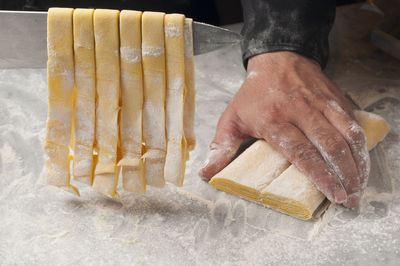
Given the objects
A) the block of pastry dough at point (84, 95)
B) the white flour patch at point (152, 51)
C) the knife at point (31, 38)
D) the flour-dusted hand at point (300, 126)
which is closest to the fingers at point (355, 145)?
the flour-dusted hand at point (300, 126)

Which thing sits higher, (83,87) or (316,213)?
(83,87)

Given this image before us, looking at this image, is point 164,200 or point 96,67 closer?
point 96,67

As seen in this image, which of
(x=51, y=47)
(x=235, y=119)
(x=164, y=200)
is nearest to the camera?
(x=51, y=47)

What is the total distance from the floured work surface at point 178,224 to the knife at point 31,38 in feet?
1.30

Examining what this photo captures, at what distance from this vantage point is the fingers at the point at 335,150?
54.8 inches

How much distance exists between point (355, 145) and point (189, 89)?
1.70 ft

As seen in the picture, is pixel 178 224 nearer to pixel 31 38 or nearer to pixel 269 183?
pixel 269 183

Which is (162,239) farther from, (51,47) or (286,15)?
(286,15)

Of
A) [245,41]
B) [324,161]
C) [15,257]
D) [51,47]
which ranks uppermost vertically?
[51,47]

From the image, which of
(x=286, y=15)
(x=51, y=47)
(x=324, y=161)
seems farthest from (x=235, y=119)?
(x=51, y=47)

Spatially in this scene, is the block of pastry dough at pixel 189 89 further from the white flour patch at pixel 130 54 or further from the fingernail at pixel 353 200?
the fingernail at pixel 353 200

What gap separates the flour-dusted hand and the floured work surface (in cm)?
9

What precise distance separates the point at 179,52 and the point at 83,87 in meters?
0.27

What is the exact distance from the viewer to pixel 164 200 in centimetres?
147
